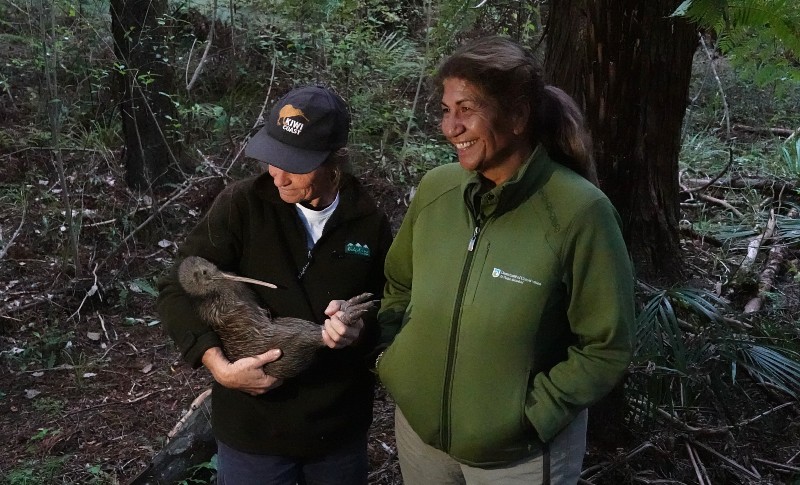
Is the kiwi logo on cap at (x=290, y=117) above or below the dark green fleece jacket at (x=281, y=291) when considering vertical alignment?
above

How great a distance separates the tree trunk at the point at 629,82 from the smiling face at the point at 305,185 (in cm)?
150

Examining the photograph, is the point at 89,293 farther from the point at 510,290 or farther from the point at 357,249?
the point at 510,290

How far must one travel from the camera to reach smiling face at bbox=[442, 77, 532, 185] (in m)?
2.15

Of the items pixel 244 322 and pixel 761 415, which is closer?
pixel 244 322

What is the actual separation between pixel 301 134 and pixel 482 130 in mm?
609

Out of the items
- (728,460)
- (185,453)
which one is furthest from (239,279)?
(728,460)

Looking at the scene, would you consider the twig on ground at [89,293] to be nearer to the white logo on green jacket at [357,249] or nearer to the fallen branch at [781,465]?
→ the white logo on green jacket at [357,249]

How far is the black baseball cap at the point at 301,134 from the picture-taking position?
2299 mm

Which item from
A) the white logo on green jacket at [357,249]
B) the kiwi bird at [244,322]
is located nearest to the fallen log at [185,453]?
the kiwi bird at [244,322]

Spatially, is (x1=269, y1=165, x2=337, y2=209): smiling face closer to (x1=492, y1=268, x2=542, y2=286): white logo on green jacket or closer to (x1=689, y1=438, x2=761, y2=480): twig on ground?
(x1=492, y1=268, x2=542, y2=286): white logo on green jacket

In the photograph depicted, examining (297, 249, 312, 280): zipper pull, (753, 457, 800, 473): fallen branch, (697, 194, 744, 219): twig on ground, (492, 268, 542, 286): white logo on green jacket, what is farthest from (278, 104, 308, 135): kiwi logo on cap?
(697, 194, 744, 219): twig on ground

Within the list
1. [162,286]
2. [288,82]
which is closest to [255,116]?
[288,82]

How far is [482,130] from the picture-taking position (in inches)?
84.4

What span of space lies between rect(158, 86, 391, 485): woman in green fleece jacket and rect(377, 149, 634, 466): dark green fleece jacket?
1.07 ft
